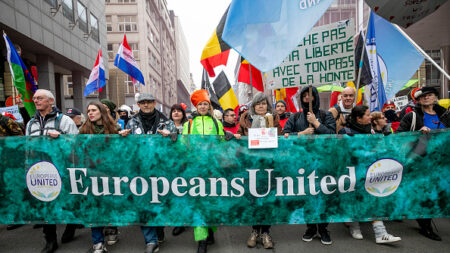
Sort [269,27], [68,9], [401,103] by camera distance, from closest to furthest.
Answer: [269,27] < [401,103] < [68,9]

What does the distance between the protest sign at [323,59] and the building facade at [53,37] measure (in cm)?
730

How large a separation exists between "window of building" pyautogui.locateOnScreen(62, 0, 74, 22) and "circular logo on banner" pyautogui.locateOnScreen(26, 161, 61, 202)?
1437cm

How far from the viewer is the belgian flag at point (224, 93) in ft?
21.0

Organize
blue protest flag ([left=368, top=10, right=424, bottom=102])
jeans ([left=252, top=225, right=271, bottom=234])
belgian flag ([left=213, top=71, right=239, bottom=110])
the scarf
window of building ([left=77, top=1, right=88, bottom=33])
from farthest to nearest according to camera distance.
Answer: window of building ([left=77, top=1, right=88, bottom=33])
belgian flag ([left=213, top=71, right=239, bottom=110])
blue protest flag ([left=368, top=10, right=424, bottom=102])
the scarf
jeans ([left=252, top=225, right=271, bottom=234])

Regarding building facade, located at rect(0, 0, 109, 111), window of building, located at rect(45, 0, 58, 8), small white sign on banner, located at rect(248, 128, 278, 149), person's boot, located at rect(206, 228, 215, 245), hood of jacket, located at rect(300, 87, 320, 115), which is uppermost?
window of building, located at rect(45, 0, 58, 8)

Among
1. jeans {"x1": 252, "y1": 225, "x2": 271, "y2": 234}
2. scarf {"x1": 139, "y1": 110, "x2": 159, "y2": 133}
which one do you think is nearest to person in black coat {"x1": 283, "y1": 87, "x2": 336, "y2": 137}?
jeans {"x1": 252, "y1": 225, "x2": 271, "y2": 234}

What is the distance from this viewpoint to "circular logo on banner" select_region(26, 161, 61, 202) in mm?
3033

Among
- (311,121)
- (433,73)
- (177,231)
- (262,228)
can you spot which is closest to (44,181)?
(177,231)

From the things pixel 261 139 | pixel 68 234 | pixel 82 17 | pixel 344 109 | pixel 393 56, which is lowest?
pixel 68 234

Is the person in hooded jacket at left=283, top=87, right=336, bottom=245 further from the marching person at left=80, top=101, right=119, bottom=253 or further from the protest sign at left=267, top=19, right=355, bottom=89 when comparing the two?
the marching person at left=80, top=101, right=119, bottom=253

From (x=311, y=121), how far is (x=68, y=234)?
354 centimetres

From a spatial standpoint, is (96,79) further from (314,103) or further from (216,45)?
(314,103)

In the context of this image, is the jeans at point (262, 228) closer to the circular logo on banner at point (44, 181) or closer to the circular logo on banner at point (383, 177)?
the circular logo on banner at point (383, 177)

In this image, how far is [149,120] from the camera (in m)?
3.42
